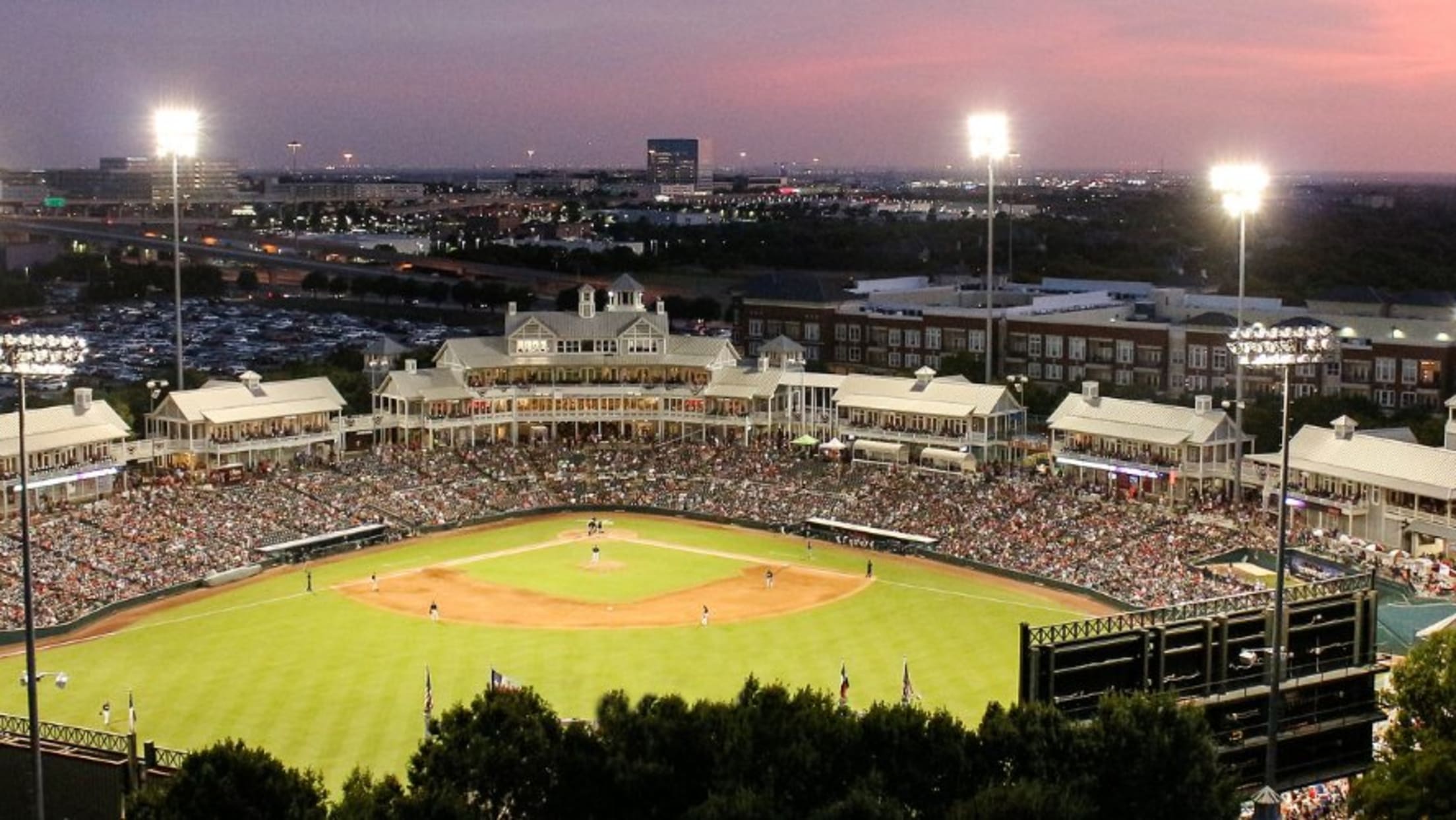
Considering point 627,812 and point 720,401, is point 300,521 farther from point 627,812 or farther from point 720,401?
point 627,812

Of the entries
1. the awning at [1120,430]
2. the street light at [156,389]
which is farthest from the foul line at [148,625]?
the awning at [1120,430]

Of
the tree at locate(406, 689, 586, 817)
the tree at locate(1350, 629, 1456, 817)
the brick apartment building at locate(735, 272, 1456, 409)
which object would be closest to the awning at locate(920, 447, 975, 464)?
the brick apartment building at locate(735, 272, 1456, 409)

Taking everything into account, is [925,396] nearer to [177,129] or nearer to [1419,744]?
[177,129]

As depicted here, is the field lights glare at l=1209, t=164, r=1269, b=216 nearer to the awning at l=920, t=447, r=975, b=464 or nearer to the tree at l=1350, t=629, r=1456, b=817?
the awning at l=920, t=447, r=975, b=464

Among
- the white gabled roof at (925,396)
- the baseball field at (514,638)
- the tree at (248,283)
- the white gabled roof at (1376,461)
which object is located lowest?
the baseball field at (514,638)

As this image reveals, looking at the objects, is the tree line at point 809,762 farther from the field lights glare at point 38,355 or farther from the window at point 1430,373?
the window at point 1430,373

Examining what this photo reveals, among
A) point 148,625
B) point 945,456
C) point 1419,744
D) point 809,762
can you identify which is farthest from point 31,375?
point 945,456

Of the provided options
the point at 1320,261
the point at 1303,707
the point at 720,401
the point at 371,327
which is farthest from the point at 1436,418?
the point at 371,327
